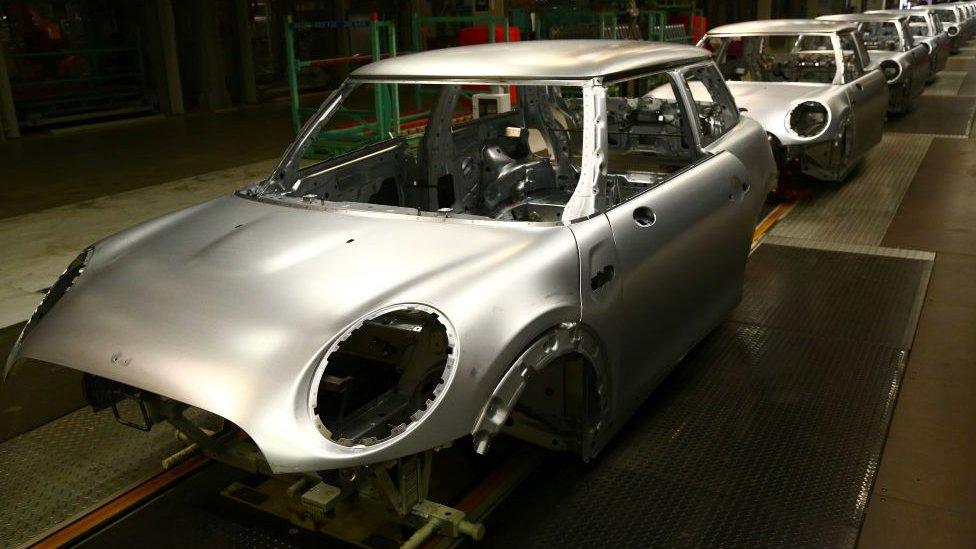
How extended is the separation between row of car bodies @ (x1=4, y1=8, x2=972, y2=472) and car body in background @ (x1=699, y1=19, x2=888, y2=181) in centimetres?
272

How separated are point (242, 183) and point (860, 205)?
5.65m

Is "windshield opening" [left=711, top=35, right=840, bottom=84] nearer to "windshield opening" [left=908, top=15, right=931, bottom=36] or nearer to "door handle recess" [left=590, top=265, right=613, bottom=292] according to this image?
"door handle recess" [left=590, top=265, right=613, bottom=292]

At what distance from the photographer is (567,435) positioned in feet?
8.95

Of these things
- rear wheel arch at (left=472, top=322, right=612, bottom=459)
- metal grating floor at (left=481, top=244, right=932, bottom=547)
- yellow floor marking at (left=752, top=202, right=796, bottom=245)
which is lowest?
metal grating floor at (left=481, top=244, right=932, bottom=547)

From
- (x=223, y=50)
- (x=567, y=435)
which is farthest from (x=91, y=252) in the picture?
(x=223, y=50)

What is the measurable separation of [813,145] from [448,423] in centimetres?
547

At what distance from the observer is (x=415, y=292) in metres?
2.25

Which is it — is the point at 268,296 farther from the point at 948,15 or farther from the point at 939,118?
the point at 948,15

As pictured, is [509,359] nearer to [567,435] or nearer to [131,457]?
[567,435]

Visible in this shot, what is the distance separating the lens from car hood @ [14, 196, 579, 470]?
2.07 meters

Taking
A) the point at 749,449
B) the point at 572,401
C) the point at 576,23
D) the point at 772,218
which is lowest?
the point at 749,449

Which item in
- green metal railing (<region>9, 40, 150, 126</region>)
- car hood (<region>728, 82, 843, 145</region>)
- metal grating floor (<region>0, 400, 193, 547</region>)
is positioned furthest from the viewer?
green metal railing (<region>9, 40, 150, 126</region>)

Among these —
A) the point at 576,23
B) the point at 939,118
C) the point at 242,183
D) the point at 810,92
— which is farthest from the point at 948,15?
the point at 242,183

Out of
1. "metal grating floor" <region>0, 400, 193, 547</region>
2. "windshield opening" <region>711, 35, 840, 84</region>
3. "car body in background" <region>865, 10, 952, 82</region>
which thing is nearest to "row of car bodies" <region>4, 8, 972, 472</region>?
"metal grating floor" <region>0, 400, 193, 547</region>
